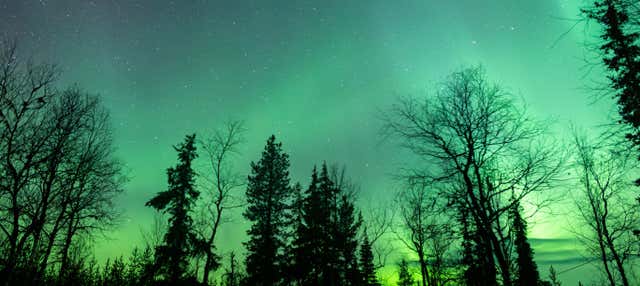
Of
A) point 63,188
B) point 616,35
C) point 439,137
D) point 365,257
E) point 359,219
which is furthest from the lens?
point 365,257

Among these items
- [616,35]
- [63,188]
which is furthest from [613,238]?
Result: [63,188]

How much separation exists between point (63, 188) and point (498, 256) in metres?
19.5

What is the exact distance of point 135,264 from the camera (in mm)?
45906

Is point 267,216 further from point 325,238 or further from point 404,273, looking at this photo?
point 404,273

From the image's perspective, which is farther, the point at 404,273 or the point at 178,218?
the point at 404,273

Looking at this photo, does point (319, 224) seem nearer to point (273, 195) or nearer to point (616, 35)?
point (273, 195)

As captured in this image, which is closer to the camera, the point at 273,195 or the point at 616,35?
the point at 616,35

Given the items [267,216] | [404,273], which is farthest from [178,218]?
[404,273]

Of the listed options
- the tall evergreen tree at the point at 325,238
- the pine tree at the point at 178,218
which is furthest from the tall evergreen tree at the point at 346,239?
the pine tree at the point at 178,218

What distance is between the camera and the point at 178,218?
Result: 23.6 m

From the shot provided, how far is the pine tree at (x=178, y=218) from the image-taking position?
22312 millimetres

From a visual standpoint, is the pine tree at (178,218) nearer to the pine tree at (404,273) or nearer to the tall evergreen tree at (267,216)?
the tall evergreen tree at (267,216)

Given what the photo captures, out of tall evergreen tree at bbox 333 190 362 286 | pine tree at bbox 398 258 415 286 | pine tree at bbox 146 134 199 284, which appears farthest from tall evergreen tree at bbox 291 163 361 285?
pine tree at bbox 398 258 415 286

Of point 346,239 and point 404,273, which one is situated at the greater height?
point 346,239
